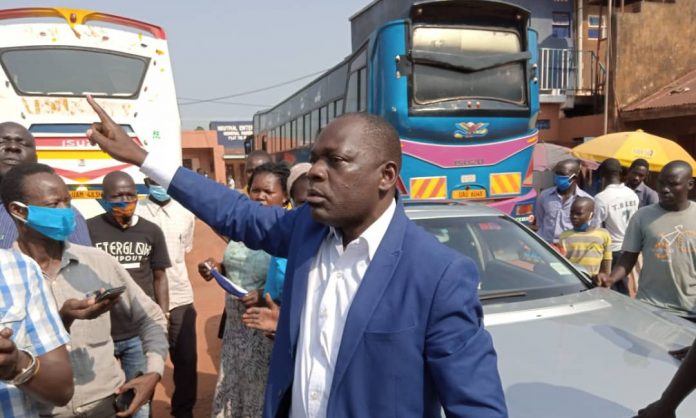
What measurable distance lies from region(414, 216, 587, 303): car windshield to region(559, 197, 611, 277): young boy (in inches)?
38.8

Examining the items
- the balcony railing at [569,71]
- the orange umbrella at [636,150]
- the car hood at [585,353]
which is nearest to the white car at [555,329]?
the car hood at [585,353]

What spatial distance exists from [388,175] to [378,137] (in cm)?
11

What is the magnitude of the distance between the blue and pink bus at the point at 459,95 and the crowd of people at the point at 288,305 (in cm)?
418

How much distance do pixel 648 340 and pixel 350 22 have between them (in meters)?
16.3

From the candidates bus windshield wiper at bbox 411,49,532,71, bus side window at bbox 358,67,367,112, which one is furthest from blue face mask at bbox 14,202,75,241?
bus side window at bbox 358,67,367,112

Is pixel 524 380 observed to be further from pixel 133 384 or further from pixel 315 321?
pixel 133 384

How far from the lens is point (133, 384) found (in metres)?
2.06

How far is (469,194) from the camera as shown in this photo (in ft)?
23.6

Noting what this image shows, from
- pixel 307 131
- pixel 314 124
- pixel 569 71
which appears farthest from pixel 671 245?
pixel 569 71

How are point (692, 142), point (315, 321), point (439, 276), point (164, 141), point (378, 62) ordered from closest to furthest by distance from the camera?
point (439, 276) < point (315, 321) < point (164, 141) < point (378, 62) < point (692, 142)

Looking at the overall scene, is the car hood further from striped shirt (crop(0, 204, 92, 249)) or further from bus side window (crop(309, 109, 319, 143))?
bus side window (crop(309, 109, 319, 143))

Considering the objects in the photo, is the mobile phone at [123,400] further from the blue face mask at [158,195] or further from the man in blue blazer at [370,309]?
the blue face mask at [158,195]

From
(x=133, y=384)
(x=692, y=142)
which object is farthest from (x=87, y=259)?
(x=692, y=142)

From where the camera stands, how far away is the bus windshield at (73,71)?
18.0 ft
